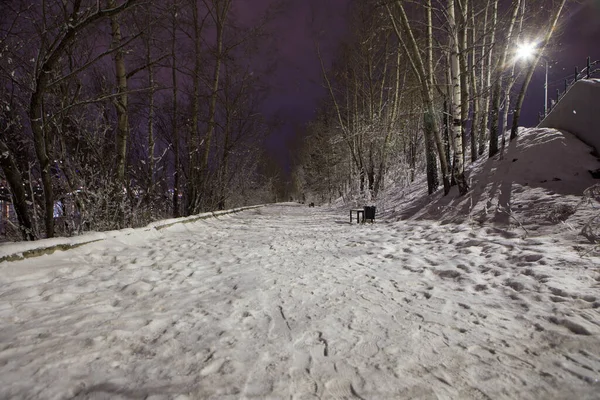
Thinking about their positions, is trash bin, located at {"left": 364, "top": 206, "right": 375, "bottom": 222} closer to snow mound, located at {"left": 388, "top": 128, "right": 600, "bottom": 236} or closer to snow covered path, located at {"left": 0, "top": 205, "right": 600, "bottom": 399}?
snow mound, located at {"left": 388, "top": 128, "right": 600, "bottom": 236}

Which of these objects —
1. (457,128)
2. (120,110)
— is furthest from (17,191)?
(457,128)

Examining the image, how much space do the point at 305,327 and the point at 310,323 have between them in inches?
3.0

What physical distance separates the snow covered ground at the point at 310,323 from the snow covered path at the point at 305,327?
0.01 metres

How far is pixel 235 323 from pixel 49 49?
4.18m

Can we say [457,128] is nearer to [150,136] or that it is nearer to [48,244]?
[48,244]

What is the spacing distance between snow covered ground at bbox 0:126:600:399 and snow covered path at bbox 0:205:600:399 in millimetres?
11

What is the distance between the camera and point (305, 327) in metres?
2.12

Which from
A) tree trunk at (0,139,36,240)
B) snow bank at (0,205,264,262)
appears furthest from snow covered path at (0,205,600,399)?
tree trunk at (0,139,36,240)

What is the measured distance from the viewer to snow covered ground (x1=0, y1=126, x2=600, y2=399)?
1484 millimetres

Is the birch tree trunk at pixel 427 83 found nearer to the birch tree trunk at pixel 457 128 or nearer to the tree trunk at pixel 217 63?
the birch tree trunk at pixel 457 128

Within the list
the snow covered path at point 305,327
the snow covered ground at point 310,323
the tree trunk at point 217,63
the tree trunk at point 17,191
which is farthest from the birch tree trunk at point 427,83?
the tree trunk at point 17,191

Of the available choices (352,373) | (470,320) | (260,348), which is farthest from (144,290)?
(470,320)

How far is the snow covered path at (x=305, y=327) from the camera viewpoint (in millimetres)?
1479

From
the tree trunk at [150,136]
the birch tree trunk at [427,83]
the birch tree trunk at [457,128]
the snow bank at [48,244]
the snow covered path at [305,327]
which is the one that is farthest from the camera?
the tree trunk at [150,136]
